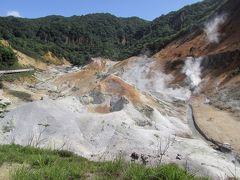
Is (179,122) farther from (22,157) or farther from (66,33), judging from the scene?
(66,33)

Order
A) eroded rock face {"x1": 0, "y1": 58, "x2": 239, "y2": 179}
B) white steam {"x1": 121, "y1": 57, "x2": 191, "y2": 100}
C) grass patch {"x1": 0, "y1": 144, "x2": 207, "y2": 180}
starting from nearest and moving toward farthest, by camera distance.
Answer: grass patch {"x1": 0, "y1": 144, "x2": 207, "y2": 180} → eroded rock face {"x1": 0, "y1": 58, "x2": 239, "y2": 179} → white steam {"x1": 121, "y1": 57, "x2": 191, "y2": 100}

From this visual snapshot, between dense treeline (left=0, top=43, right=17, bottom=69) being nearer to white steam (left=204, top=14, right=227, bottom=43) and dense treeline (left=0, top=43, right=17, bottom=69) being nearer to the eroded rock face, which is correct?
white steam (left=204, top=14, right=227, bottom=43)

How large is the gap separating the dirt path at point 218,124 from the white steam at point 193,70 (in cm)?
864

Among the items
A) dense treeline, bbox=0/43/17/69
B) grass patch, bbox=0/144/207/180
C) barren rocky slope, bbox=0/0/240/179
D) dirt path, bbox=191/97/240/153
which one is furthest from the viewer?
dense treeline, bbox=0/43/17/69

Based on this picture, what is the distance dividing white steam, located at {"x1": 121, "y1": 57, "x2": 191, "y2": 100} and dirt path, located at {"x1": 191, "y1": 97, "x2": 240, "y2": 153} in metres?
6.51

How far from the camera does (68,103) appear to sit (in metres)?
33.2

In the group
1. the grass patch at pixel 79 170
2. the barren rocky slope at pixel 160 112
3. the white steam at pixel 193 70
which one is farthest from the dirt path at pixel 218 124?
the grass patch at pixel 79 170

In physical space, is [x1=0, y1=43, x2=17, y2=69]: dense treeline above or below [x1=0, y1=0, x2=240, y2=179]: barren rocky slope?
above

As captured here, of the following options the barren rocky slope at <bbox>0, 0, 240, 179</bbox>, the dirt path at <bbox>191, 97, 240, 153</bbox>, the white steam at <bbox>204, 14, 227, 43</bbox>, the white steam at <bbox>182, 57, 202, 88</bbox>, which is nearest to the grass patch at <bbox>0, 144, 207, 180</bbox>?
the barren rocky slope at <bbox>0, 0, 240, 179</bbox>

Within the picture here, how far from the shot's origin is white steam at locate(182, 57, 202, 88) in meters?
48.1

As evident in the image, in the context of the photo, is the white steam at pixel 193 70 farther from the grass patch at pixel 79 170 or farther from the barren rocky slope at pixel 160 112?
the grass patch at pixel 79 170

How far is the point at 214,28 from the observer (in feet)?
197

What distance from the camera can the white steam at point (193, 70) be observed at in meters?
48.1

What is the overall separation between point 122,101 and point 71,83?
Answer: 26.1m
